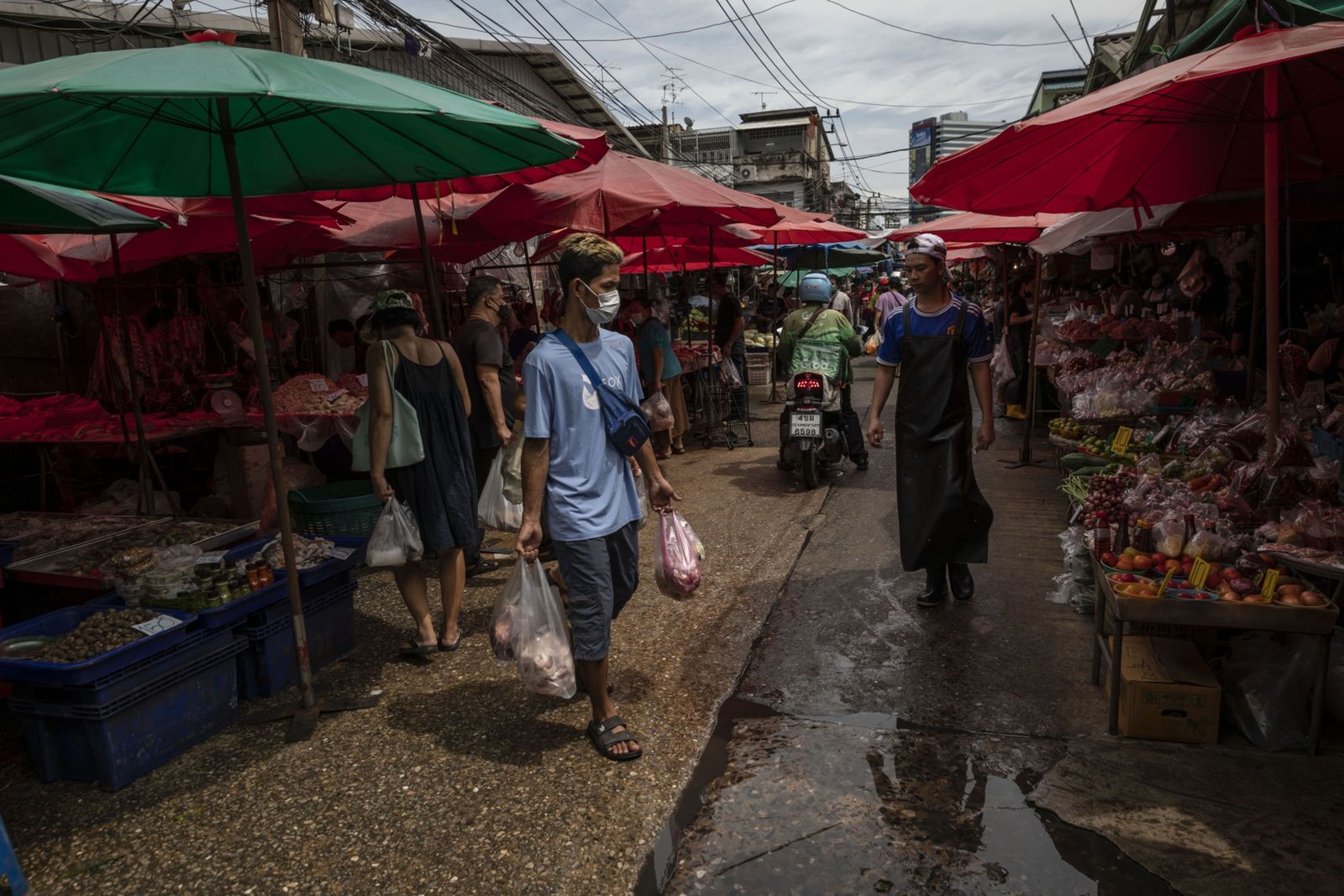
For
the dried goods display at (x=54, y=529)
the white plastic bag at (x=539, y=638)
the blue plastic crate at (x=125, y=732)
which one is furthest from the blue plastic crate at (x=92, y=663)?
the dried goods display at (x=54, y=529)

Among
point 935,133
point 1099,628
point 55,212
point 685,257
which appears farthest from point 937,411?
point 935,133

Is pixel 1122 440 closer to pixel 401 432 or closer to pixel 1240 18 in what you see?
pixel 1240 18

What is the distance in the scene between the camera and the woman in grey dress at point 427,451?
4340 millimetres

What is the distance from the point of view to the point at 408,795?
3.33 metres

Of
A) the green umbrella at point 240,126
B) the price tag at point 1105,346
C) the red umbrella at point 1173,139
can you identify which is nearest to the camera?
the green umbrella at point 240,126

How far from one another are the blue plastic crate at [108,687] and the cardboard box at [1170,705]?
3.94 m

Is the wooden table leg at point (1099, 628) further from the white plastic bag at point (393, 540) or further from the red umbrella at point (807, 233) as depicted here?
the red umbrella at point (807, 233)

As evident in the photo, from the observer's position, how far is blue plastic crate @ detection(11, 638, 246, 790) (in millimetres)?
3420

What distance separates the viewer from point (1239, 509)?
4.18 meters

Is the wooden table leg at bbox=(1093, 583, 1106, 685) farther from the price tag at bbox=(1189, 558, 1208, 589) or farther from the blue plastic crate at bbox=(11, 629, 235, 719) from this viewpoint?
the blue plastic crate at bbox=(11, 629, 235, 719)

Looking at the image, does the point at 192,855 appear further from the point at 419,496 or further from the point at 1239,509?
the point at 1239,509

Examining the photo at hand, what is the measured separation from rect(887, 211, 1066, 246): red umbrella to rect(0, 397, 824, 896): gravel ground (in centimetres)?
581

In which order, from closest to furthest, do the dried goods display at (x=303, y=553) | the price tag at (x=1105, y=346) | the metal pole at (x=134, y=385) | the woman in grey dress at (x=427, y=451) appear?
1. the woman in grey dress at (x=427, y=451)
2. the dried goods display at (x=303, y=553)
3. the metal pole at (x=134, y=385)
4. the price tag at (x=1105, y=346)

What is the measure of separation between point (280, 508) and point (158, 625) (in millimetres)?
664
